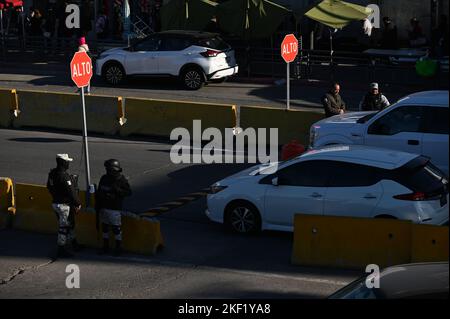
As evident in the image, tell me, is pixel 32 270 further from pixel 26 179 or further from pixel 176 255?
Answer: pixel 26 179

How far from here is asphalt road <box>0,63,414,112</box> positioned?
26719 mm

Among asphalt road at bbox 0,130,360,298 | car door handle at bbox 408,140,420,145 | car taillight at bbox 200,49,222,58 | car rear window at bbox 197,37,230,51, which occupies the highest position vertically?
car rear window at bbox 197,37,230,51

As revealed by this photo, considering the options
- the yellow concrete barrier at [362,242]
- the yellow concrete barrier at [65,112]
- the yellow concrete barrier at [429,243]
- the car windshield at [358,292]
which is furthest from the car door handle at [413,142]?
the yellow concrete barrier at [65,112]

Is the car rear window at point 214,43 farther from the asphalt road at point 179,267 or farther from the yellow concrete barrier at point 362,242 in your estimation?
the yellow concrete barrier at point 362,242

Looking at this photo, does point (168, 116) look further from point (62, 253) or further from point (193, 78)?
point (62, 253)

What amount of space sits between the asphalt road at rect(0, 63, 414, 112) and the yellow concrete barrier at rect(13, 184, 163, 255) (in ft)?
36.3

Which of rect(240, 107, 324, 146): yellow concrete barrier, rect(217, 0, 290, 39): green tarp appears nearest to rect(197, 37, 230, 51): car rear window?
rect(217, 0, 290, 39): green tarp

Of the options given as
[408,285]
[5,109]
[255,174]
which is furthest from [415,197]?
[5,109]

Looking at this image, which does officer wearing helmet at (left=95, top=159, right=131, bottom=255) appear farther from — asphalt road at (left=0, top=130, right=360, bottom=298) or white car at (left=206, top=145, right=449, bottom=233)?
white car at (left=206, top=145, right=449, bottom=233)

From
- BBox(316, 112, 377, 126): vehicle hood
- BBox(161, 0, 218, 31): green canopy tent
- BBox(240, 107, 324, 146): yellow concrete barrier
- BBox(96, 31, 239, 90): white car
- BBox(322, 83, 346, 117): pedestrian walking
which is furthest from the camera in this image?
BBox(161, 0, 218, 31): green canopy tent

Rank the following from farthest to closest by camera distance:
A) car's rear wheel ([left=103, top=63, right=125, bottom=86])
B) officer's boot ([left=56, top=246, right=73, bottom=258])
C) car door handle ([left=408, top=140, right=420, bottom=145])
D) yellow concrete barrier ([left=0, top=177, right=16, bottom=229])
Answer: car's rear wheel ([left=103, top=63, right=125, bottom=86]) < car door handle ([left=408, top=140, right=420, bottom=145]) < yellow concrete barrier ([left=0, top=177, right=16, bottom=229]) < officer's boot ([left=56, top=246, right=73, bottom=258])

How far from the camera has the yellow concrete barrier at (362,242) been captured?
12.5m

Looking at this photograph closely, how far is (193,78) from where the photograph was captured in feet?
92.7
